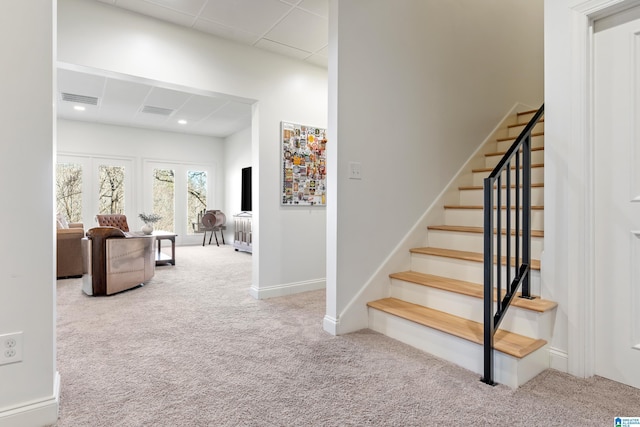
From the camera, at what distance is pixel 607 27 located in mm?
1852

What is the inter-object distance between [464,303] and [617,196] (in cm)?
103

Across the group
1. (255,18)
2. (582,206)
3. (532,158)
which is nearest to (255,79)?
(255,18)

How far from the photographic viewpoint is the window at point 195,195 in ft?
28.0

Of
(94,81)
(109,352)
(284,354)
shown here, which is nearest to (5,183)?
(109,352)

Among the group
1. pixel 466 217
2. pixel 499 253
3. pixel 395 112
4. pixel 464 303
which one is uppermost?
pixel 395 112

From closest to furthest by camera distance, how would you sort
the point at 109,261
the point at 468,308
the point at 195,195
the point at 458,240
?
the point at 468,308, the point at 458,240, the point at 109,261, the point at 195,195

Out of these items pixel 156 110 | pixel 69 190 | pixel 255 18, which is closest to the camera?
pixel 255 18

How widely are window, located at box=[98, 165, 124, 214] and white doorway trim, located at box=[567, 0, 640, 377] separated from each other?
8.15 metres

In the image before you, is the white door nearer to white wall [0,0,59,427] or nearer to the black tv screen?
white wall [0,0,59,427]

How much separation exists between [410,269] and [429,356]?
2.90 feet

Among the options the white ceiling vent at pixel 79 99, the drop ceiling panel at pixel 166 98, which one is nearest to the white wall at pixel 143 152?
the white ceiling vent at pixel 79 99

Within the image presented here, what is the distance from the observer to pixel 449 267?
8.48 feet

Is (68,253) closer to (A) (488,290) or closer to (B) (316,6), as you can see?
(B) (316,6)

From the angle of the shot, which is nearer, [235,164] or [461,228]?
[461,228]
